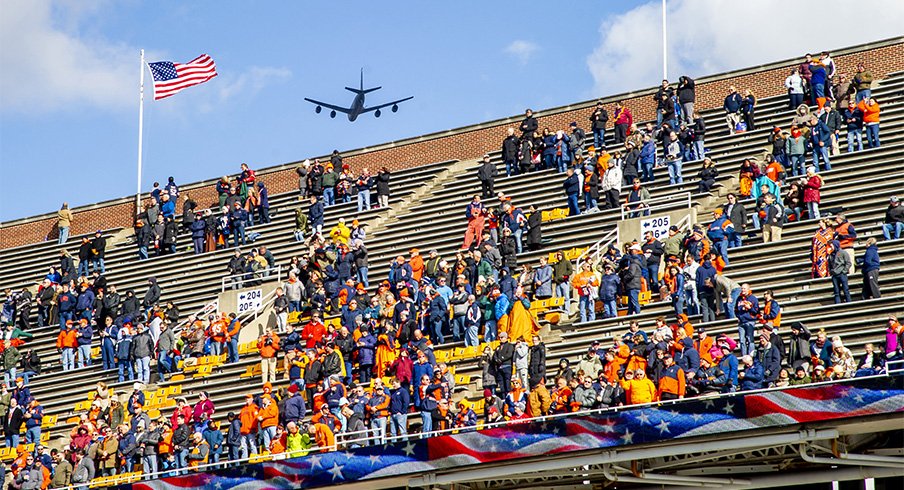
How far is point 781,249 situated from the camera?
29.8 metres

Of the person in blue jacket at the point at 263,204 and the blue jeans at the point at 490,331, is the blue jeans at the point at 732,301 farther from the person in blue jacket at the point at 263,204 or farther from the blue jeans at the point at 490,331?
the person in blue jacket at the point at 263,204

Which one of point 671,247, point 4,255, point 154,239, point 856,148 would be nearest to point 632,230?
point 671,247

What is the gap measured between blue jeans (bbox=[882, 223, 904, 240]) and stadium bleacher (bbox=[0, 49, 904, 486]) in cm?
32

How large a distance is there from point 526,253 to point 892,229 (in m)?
7.39

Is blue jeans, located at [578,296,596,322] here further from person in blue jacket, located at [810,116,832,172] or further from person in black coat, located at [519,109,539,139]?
person in black coat, located at [519,109,539,139]

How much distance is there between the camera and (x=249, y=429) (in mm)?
29281

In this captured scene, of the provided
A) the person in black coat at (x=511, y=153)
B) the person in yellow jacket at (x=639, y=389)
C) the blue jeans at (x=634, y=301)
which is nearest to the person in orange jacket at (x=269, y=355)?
the blue jeans at (x=634, y=301)

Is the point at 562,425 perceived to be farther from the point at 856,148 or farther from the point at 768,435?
the point at 856,148

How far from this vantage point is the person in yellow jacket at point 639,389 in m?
24.5

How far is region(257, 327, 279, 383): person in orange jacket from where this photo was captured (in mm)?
32781

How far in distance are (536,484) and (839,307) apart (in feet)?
18.2

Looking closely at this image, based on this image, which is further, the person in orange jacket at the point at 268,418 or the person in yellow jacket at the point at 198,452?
the person in yellow jacket at the point at 198,452

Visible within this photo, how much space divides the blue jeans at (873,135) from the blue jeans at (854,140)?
0.55 ft

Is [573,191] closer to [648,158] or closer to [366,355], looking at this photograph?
[648,158]
